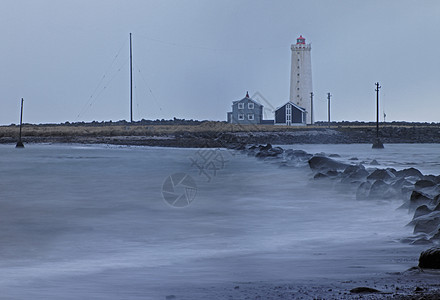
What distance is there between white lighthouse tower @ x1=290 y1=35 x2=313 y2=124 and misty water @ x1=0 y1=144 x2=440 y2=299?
5178 centimetres

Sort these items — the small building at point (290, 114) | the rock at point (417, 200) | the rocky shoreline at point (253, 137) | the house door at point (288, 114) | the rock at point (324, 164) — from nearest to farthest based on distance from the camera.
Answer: the rock at point (417, 200) → the rock at point (324, 164) → the rocky shoreline at point (253, 137) → the small building at point (290, 114) → the house door at point (288, 114)

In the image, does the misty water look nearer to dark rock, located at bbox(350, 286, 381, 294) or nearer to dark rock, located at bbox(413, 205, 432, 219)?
dark rock, located at bbox(413, 205, 432, 219)

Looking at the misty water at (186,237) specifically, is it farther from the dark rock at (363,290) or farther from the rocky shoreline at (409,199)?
the dark rock at (363,290)

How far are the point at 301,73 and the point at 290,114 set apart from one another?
15.6ft

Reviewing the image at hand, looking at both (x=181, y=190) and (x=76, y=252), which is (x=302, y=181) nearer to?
(x=181, y=190)

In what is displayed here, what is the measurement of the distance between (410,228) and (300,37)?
2569 inches

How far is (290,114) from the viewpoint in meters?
74.1

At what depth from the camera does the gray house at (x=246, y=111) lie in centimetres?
7294

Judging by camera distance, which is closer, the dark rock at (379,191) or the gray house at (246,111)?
the dark rock at (379,191)

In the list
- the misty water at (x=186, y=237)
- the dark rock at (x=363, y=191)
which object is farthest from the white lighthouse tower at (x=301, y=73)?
the dark rock at (x=363, y=191)

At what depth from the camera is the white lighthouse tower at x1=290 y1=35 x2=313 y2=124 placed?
72375 mm

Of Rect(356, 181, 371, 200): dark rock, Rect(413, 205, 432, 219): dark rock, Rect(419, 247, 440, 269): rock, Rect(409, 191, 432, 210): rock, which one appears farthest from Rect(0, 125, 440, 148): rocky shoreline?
Rect(419, 247, 440, 269): rock

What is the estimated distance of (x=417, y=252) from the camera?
7426mm

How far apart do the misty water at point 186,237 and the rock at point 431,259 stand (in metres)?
0.37
